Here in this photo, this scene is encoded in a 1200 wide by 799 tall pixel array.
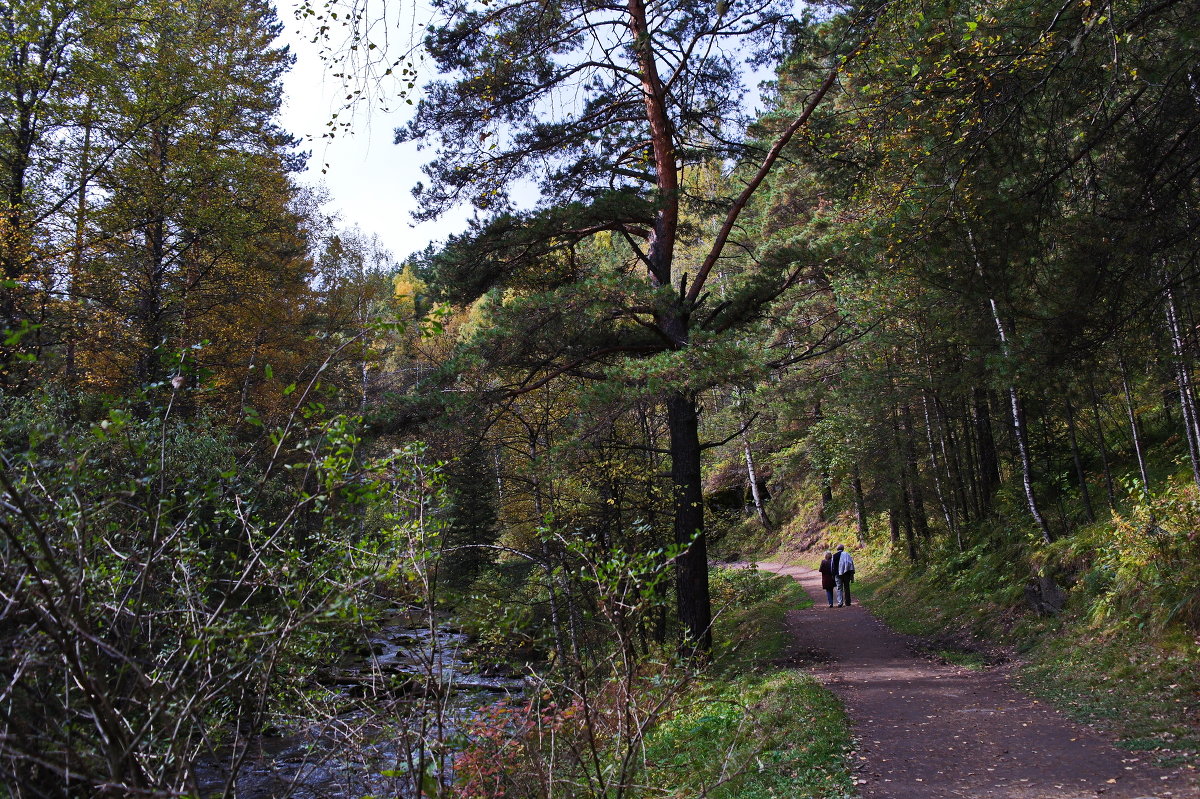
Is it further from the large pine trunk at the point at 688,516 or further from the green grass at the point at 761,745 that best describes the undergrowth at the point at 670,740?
the large pine trunk at the point at 688,516

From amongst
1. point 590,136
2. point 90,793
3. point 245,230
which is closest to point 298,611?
point 90,793

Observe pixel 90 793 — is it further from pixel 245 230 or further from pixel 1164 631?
pixel 245 230

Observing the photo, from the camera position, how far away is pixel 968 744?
5.93 metres

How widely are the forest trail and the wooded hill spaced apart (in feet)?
6.22

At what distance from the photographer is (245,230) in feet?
46.9

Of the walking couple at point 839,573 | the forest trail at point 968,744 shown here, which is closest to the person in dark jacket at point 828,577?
the walking couple at point 839,573

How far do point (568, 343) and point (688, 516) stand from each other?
9.99ft

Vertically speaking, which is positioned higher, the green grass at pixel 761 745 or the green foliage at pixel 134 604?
the green foliage at pixel 134 604

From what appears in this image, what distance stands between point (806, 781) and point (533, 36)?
22.5ft

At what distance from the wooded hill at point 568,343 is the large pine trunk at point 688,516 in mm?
73

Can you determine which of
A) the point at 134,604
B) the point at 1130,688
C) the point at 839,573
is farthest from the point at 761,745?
the point at 839,573

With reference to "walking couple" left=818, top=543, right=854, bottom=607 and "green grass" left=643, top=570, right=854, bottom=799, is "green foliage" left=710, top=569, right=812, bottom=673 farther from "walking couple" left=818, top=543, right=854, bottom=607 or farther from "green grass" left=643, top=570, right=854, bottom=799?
"walking couple" left=818, top=543, right=854, bottom=607

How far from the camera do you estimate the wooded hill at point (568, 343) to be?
8.70ft

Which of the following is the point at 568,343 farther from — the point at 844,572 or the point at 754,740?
the point at 844,572
